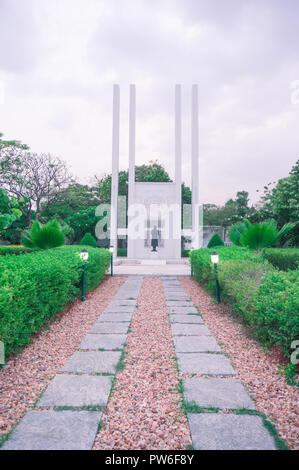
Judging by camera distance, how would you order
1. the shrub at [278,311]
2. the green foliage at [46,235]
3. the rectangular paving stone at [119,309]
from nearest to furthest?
the shrub at [278,311]
the rectangular paving stone at [119,309]
the green foliage at [46,235]

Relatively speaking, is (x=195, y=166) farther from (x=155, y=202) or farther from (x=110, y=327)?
(x=110, y=327)

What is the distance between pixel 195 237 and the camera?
1475 centimetres

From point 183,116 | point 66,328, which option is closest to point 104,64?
point 183,116

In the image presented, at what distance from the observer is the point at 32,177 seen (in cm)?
1706

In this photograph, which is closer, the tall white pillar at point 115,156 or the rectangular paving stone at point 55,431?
the rectangular paving stone at point 55,431

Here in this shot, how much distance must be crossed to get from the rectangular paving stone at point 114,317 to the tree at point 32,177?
12.9m

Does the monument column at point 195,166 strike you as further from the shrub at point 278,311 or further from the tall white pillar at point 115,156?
the shrub at point 278,311

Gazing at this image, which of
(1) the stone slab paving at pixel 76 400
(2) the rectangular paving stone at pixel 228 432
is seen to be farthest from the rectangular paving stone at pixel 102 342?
(2) the rectangular paving stone at pixel 228 432

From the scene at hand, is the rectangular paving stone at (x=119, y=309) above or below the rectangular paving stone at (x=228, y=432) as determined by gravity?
above

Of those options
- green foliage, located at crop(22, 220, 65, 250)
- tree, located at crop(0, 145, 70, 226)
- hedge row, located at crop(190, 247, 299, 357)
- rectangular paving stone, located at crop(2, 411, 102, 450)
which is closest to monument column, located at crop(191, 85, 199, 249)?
green foliage, located at crop(22, 220, 65, 250)

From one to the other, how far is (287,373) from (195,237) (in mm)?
12563

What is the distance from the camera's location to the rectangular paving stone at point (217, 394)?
6.20 feet

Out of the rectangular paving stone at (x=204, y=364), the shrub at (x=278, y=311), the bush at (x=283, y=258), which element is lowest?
the rectangular paving stone at (x=204, y=364)

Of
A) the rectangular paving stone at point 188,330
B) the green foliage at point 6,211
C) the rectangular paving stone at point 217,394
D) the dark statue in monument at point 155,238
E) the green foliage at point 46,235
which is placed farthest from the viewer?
the dark statue in monument at point 155,238
